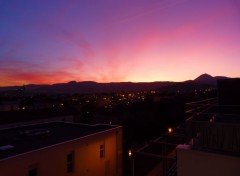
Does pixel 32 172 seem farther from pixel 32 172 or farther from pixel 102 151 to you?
pixel 102 151

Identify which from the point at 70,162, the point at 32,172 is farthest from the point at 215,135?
the point at 70,162

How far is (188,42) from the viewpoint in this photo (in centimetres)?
2486

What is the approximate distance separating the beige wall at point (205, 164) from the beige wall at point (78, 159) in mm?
7287

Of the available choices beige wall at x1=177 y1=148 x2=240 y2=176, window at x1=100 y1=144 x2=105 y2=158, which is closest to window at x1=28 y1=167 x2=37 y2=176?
window at x1=100 y1=144 x2=105 y2=158

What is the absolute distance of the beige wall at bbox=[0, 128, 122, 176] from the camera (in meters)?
10.4

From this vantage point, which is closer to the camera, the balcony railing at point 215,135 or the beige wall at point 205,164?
the beige wall at point 205,164

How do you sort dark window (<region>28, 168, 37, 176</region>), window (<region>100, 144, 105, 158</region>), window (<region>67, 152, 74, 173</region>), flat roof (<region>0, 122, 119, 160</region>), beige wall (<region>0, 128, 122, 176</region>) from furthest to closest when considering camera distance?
window (<region>100, 144, 105, 158</region>) → window (<region>67, 152, 74, 173</region>) → flat roof (<region>0, 122, 119, 160</region>) → dark window (<region>28, 168, 37, 176</region>) → beige wall (<region>0, 128, 122, 176</region>)

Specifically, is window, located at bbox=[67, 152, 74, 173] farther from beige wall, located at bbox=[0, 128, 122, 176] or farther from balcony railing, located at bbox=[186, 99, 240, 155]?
balcony railing, located at bbox=[186, 99, 240, 155]

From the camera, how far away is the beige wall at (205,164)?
5.02 meters

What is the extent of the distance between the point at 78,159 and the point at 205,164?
9.42m

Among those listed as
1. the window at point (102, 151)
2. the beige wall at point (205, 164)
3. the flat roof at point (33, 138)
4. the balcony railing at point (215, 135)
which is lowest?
the window at point (102, 151)

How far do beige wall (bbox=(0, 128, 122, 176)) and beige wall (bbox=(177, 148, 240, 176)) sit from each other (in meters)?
7.29

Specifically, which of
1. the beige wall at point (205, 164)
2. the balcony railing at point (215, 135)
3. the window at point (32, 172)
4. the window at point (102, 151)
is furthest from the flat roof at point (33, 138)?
the balcony railing at point (215, 135)

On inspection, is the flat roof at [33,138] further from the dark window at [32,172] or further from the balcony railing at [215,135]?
the balcony railing at [215,135]
